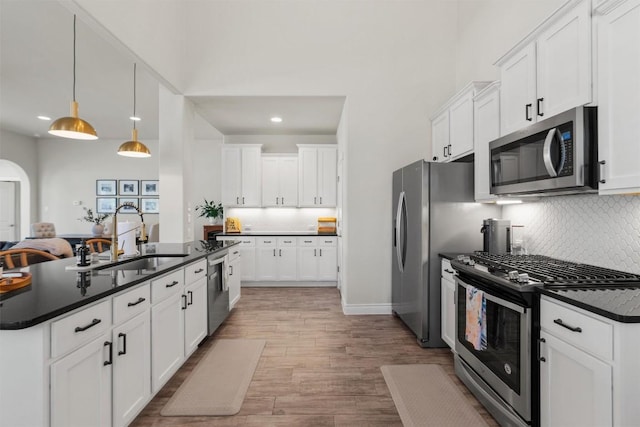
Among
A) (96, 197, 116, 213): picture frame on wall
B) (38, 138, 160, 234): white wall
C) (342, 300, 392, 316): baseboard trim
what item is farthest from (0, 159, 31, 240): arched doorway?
(342, 300, 392, 316): baseboard trim

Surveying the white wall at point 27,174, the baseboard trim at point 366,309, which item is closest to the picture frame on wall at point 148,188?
the white wall at point 27,174

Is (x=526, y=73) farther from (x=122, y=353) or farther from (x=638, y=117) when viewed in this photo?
(x=122, y=353)

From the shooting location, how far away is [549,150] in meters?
1.94

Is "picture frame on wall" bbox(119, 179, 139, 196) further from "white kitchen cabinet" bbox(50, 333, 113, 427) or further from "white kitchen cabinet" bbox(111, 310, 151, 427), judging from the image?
"white kitchen cabinet" bbox(50, 333, 113, 427)

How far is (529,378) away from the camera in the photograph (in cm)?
175

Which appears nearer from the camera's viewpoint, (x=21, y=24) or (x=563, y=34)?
(x=563, y=34)

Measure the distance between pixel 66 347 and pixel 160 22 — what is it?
348 centimetres

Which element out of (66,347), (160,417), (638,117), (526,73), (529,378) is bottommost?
(160,417)

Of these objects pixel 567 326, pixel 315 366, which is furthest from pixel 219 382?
pixel 567 326

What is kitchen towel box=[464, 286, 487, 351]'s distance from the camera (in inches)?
84.7

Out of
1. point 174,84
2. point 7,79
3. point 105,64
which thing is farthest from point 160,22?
point 7,79

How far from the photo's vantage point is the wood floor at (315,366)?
216 cm

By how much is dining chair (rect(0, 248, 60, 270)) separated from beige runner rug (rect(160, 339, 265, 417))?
2.18m

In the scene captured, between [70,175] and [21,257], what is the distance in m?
6.03
